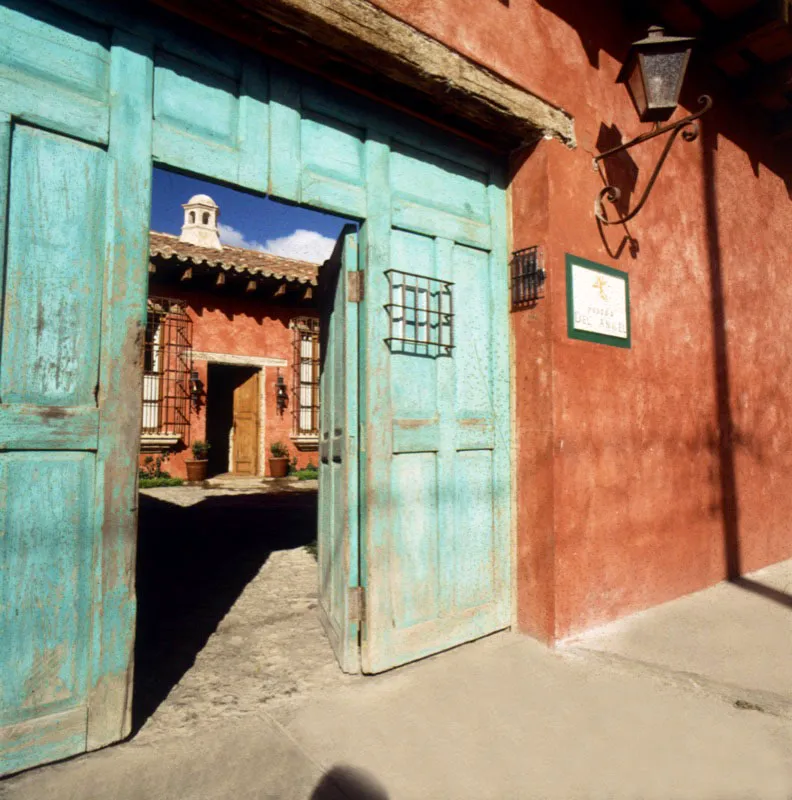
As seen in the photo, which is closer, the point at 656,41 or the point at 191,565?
the point at 656,41

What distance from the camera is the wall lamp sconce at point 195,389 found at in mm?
10805

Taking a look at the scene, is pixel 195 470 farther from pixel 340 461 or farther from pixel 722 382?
pixel 722 382

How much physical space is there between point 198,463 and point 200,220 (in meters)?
15.3

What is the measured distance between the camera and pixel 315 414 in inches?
488

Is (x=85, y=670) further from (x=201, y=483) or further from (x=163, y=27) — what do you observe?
(x=201, y=483)

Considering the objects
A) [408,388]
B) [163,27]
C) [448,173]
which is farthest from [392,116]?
[408,388]

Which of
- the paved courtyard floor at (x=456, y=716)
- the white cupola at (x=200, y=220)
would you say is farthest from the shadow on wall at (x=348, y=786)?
the white cupola at (x=200, y=220)

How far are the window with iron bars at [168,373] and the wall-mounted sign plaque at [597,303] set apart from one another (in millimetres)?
9083

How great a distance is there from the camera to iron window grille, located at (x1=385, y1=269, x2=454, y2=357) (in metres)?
2.84

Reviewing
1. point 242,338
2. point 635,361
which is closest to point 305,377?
point 242,338

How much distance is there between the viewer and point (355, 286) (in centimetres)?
282

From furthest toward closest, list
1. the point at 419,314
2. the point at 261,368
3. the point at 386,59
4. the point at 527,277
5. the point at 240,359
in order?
1. the point at 261,368
2. the point at 240,359
3. the point at 527,277
4. the point at 419,314
5. the point at 386,59

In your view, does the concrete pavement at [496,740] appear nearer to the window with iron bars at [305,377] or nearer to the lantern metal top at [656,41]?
the lantern metal top at [656,41]

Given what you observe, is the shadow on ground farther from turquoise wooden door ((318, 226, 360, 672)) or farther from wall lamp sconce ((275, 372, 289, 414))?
wall lamp sconce ((275, 372, 289, 414))
